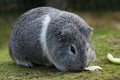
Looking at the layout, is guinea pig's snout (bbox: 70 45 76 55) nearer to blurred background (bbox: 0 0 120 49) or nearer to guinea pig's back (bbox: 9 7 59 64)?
guinea pig's back (bbox: 9 7 59 64)

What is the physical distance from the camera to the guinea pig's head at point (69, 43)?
21.7 ft

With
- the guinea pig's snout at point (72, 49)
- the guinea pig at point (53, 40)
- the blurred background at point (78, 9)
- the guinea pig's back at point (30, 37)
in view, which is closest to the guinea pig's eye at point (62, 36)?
Answer: the guinea pig at point (53, 40)

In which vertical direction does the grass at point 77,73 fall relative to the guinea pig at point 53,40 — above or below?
below

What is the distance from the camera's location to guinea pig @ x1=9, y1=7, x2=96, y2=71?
667 centimetres

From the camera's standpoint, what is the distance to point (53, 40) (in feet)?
22.6

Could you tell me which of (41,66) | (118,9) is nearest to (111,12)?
(118,9)

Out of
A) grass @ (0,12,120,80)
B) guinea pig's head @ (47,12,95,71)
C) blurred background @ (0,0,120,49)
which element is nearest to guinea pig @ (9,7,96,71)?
guinea pig's head @ (47,12,95,71)

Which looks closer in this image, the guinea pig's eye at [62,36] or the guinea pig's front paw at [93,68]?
the guinea pig's eye at [62,36]

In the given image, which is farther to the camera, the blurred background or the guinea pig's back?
the blurred background

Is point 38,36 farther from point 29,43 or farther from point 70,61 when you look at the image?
point 70,61

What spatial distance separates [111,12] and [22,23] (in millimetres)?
11018

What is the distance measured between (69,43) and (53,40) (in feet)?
0.95

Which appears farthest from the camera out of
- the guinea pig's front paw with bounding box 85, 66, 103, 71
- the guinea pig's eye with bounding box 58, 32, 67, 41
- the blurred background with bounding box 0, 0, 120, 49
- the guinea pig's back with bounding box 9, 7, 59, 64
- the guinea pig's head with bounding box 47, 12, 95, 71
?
the blurred background with bounding box 0, 0, 120, 49

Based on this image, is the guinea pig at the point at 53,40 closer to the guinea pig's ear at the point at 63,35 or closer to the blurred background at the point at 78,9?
the guinea pig's ear at the point at 63,35
